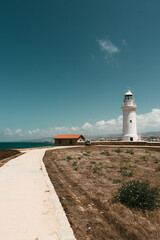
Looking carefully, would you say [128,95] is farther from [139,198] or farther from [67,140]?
[139,198]

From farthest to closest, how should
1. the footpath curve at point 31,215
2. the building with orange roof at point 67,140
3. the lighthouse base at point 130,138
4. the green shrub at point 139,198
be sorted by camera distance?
the building with orange roof at point 67,140
the lighthouse base at point 130,138
the green shrub at point 139,198
the footpath curve at point 31,215

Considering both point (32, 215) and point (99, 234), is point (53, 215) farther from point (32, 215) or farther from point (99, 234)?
point (99, 234)

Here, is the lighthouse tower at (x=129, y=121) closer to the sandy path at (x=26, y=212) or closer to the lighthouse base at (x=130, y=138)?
the lighthouse base at (x=130, y=138)

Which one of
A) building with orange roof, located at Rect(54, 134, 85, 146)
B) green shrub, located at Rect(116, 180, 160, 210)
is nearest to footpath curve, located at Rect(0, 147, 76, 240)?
green shrub, located at Rect(116, 180, 160, 210)

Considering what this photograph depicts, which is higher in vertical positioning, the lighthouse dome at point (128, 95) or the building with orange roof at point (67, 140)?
the lighthouse dome at point (128, 95)

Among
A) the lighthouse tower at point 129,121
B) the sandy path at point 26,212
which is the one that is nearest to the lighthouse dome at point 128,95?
the lighthouse tower at point 129,121

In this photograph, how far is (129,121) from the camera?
38.9 metres

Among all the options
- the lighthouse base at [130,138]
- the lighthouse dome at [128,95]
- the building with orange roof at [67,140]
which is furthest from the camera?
the building with orange roof at [67,140]

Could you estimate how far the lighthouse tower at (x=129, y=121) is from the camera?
126 feet

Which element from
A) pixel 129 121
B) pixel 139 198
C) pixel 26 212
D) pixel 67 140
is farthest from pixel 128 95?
pixel 26 212

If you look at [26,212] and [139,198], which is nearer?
[26,212]

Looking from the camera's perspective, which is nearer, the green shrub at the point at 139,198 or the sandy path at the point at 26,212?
the sandy path at the point at 26,212

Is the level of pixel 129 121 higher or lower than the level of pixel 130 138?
higher

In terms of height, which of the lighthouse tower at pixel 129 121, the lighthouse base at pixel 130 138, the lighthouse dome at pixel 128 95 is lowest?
the lighthouse base at pixel 130 138
